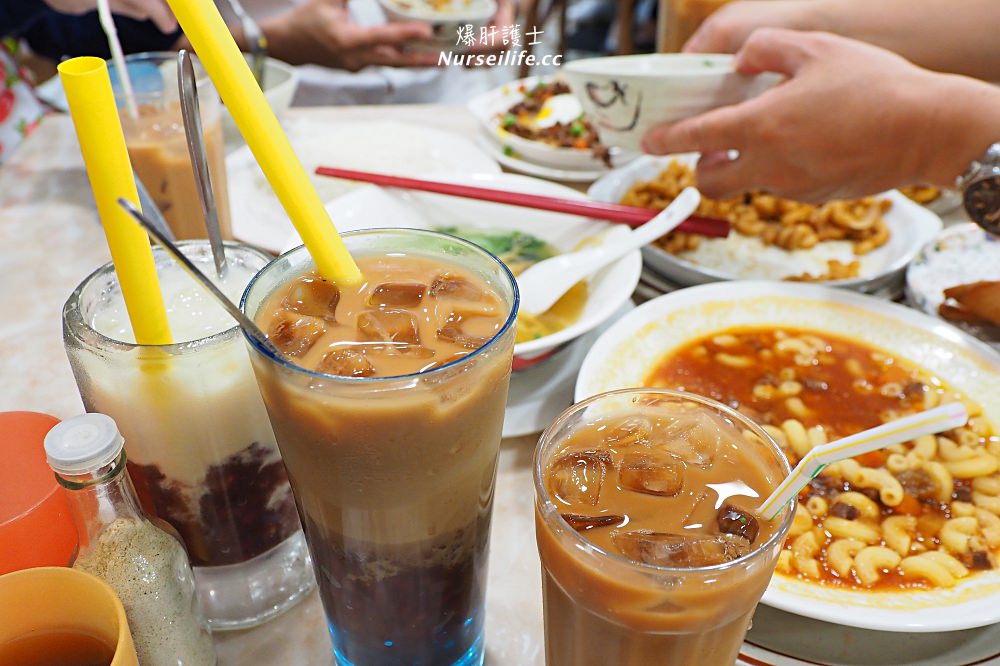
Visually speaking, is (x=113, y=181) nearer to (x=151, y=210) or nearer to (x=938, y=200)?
(x=151, y=210)

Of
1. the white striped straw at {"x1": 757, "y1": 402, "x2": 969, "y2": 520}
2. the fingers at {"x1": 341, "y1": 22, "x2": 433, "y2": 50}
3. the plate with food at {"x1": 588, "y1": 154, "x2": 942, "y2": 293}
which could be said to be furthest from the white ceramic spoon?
the fingers at {"x1": 341, "y1": 22, "x2": 433, "y2": 50}

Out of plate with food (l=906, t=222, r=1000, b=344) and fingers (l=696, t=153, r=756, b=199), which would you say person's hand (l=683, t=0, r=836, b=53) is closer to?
fingers (l=696, t=153, r=756, b=199)

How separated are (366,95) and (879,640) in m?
2.82

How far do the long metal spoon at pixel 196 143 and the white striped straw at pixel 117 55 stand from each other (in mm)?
624

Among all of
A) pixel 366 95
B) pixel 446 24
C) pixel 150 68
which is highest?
pixel 150 68

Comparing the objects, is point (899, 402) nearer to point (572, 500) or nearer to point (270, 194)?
point (572, 500)

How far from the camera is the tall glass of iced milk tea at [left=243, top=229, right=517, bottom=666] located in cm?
62

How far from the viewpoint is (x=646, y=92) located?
159 centimetres

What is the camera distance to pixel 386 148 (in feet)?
6.63

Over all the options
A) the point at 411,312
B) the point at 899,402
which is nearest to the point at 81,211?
the point at 411,312

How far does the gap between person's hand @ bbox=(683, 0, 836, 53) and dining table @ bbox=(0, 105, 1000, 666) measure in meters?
0.63

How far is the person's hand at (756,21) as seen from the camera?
191 centimetres

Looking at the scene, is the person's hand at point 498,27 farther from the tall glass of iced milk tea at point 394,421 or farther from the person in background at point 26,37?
the tall glass of iced milk tea at point 394,421

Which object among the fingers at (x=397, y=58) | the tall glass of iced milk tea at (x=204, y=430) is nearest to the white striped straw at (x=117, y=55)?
the tall glass of iced milk tea at (x=204, y=430)
